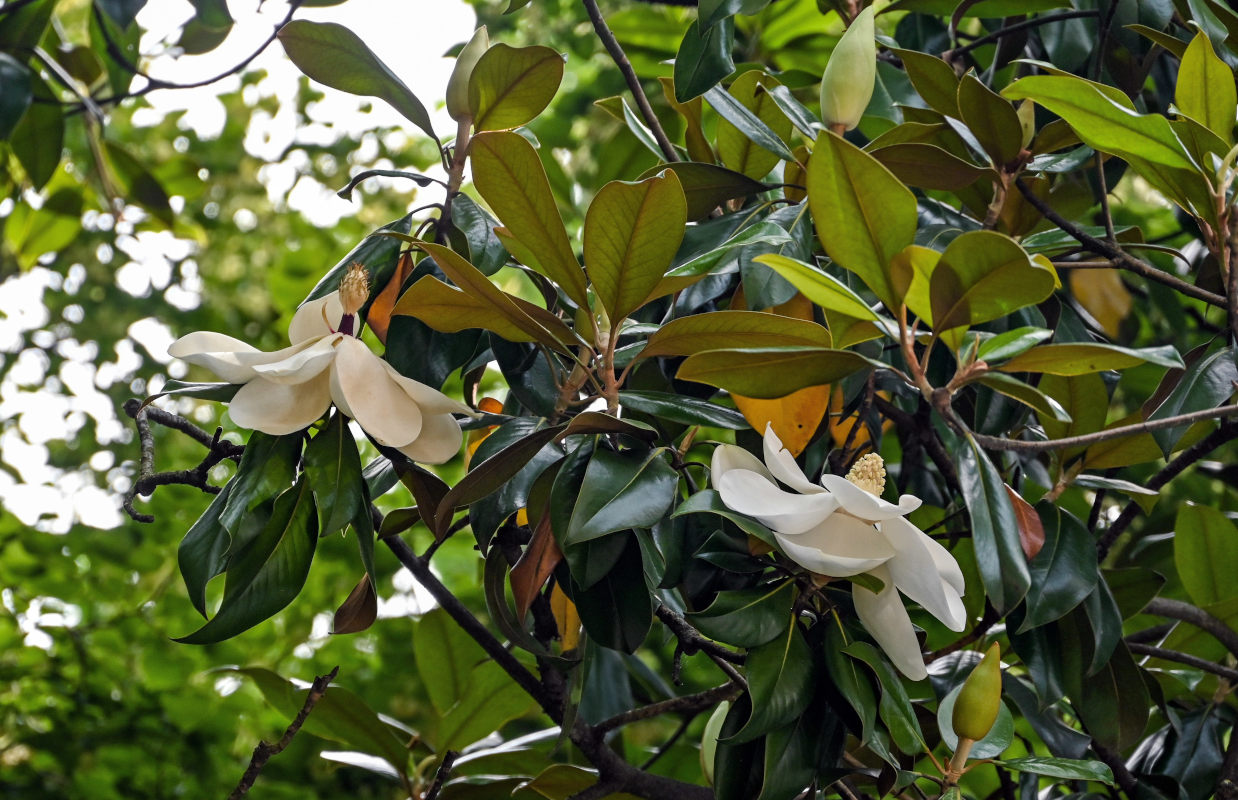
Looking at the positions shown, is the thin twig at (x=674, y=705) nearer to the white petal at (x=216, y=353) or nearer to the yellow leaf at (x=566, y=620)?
the yellow leaf at (x=566, y=620)

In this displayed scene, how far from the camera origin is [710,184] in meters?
0.69

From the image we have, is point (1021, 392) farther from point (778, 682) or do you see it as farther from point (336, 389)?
point (336, 389)

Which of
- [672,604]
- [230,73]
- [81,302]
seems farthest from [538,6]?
[672,604]

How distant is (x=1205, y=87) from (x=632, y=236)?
378 millimetres

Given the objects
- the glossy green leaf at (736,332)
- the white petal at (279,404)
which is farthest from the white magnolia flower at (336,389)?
the glossy green leaf at (736,332)

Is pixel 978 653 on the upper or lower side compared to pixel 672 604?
lower

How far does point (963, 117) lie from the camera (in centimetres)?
66

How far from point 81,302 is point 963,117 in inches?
98.6

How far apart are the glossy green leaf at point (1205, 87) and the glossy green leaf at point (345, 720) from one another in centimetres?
70

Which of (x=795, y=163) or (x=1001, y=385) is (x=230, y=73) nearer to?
(x=795, y=163)

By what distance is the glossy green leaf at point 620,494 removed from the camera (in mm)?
455

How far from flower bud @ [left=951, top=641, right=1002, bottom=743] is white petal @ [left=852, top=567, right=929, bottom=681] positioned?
4 cm

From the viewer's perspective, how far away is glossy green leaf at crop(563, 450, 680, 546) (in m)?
0.46

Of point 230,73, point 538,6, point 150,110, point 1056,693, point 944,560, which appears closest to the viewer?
point 944,560
